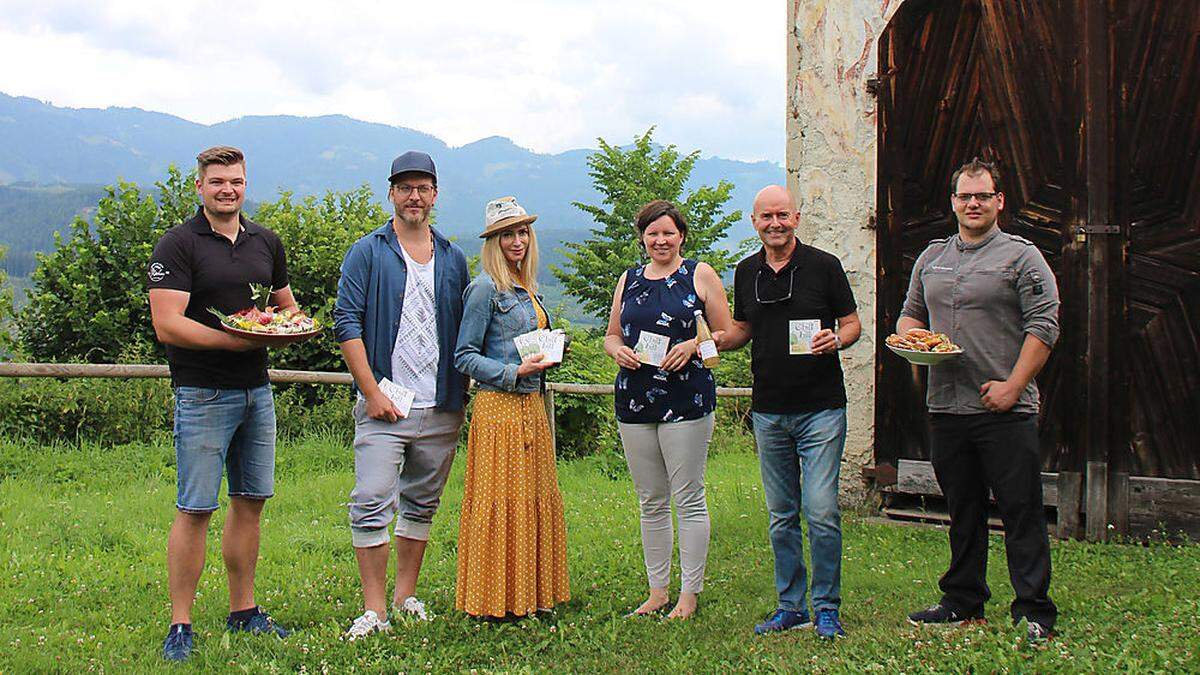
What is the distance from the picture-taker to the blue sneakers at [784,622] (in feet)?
15.4

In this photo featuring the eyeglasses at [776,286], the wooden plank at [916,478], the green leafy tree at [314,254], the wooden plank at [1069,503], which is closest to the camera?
the eyeglasses at [776,286]

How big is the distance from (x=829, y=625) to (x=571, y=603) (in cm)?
136

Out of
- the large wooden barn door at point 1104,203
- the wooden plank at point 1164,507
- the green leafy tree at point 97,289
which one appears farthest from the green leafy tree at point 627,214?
the wooden plank at point 1164,507

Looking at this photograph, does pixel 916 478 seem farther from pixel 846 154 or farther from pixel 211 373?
pixel 211 373

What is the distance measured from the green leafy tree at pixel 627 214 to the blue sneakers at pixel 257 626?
27.3m

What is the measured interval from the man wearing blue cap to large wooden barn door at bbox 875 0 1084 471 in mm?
3234

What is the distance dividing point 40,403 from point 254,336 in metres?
5.96

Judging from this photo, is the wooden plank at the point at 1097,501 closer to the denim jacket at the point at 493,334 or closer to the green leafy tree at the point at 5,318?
the denim jacket at the point at 493,334

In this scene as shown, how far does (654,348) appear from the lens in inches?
189

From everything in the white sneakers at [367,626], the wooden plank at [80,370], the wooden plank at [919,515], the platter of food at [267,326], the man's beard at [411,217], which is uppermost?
the man's beard at [411,217]

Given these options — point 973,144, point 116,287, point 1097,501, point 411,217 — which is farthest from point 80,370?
point 1097,501

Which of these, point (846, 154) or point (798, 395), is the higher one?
point (846, 154)

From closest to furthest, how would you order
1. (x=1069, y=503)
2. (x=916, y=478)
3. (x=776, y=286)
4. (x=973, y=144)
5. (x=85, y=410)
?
(x=776, y=286) → (x=1069, y=503) → (x=973, y=144) → (x=916, y=478) → (x=85, y=410)

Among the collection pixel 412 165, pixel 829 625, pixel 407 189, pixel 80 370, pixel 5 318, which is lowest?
pixel 829 625
